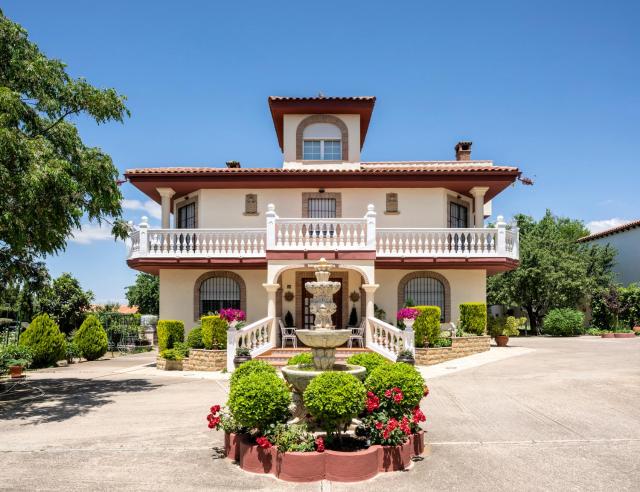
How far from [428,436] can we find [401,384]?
1742mm

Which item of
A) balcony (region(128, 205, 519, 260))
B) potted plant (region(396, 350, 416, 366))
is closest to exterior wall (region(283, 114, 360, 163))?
balcony (region(128, 205, 519, 260))

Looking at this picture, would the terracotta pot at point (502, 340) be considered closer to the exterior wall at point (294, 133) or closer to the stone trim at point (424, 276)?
the stone trim at point (424, 276)

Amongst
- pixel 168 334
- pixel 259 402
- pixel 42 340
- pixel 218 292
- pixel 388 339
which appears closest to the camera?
pixel 259 402

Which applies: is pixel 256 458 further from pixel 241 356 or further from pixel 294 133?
pixel 294 133

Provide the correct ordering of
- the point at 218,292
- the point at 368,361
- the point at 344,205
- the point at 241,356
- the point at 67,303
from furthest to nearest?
the point at 67,303, the point at 344,205, the point at 218,292, the point at 241,356, the point at 368,361

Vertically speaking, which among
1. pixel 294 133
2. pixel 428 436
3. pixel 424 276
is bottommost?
pixel 428 436

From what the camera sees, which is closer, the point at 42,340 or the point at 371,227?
the point at 371,227

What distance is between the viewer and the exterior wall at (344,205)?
2108 cm

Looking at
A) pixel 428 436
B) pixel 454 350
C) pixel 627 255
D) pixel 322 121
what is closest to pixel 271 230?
pixel 322 121

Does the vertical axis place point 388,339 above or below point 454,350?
above

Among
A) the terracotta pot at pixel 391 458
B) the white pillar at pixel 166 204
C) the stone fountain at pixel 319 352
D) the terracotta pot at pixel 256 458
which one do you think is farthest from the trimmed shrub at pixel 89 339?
the terracotta pot at pixel 391 458

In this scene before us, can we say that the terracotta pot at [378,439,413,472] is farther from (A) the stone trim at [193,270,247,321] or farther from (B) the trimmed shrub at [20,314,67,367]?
(B) the trimmed shrub at [20,314,67,367]

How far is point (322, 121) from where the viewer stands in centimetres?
2250

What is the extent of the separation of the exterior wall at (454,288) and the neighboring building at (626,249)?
1985 cm
